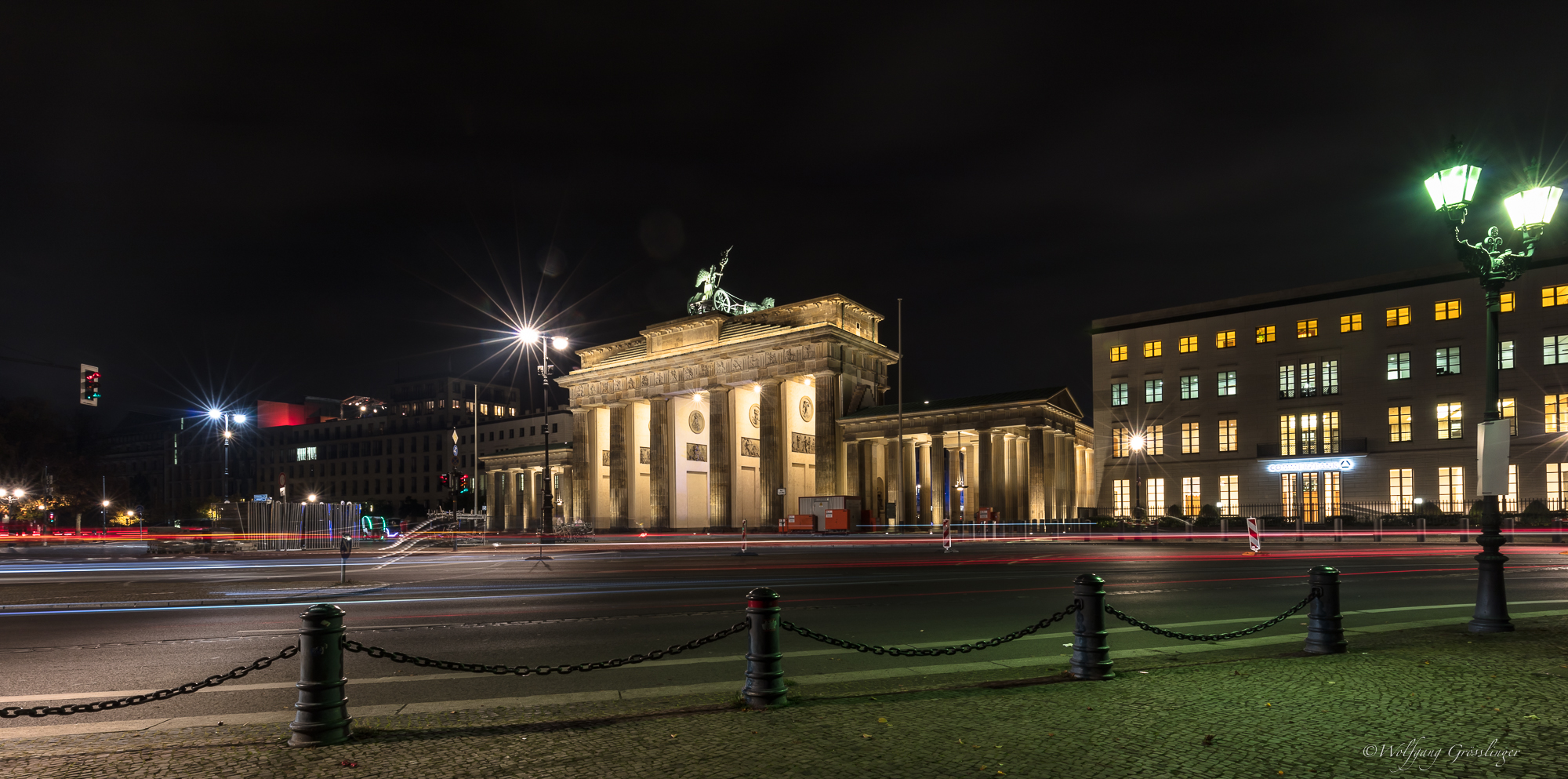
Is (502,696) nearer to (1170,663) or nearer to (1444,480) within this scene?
(1170,663)

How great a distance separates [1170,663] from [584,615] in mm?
8712

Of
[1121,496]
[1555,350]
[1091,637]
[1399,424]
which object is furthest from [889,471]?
[1091,637]

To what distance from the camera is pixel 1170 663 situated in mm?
8984

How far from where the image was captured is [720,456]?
70125mm

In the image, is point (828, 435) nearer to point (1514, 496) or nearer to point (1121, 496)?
point (1121, 496)

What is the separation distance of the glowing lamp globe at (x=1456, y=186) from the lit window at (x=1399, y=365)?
46.1 m

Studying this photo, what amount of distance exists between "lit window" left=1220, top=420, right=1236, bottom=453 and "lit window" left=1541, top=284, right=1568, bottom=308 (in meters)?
16.0

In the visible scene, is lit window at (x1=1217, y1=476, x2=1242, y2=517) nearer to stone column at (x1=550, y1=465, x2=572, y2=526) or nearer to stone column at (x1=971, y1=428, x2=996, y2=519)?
stone column at (x1=971, y1=428, x2=996, y2=519)

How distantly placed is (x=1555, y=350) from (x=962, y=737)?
54.5m

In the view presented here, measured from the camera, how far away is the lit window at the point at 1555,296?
44.8 meters

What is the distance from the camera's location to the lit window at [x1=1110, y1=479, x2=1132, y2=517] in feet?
187

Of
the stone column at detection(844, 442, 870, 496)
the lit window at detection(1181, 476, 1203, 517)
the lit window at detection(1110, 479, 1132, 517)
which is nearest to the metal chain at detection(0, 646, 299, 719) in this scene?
the lit window at detection(1181, 476, 1203, 517)

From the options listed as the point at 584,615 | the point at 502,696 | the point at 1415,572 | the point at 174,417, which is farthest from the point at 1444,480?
the point at 174,417

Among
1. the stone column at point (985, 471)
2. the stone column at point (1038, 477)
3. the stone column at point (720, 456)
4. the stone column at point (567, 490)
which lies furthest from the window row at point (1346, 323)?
the stone column at point (567, 490)
